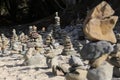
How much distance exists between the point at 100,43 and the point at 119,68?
1.00 metres

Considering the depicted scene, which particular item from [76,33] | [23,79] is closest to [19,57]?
[23,79]

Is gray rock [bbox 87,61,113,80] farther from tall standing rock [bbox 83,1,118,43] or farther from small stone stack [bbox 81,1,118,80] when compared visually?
tall standing rock [bbox 83,1,118,43]

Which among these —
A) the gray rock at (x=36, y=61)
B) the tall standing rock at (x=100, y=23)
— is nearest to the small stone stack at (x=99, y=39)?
the tall standing rock at (x=100, y=23)

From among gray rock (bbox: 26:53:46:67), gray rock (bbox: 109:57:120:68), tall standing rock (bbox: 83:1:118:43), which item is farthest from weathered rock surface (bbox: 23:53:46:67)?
tall standing rock (bbox: 83:1:118:43)

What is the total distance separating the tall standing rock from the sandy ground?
5.94 feet

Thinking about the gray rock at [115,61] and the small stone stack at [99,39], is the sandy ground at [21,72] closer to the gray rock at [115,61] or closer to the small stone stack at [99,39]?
the gray rock at [115,61]

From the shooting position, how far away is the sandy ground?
310 inches

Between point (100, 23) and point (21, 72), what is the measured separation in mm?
2903

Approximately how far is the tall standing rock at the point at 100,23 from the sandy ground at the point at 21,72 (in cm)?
181

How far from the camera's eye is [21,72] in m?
8.52

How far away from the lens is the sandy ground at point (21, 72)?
7.88 m

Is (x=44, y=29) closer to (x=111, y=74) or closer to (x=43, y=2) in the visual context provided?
(x=43, y=2)

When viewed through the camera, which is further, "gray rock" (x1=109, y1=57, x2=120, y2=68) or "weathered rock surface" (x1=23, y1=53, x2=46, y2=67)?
"weathered rock surface" (x1=23, y1=53, x2=46, y2=67)


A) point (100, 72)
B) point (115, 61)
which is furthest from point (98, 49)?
point (115, 61)
